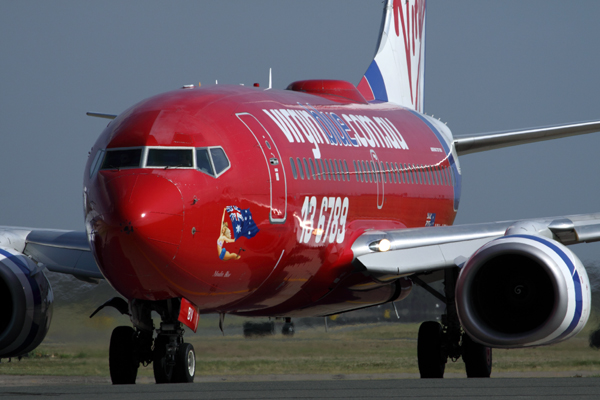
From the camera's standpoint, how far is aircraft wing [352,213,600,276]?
1362cm

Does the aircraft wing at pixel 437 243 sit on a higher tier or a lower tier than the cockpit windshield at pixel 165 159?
lower

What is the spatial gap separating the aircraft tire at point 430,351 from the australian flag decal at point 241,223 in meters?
5.38

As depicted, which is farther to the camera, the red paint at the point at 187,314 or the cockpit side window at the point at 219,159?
the red paint at the point at 187,314

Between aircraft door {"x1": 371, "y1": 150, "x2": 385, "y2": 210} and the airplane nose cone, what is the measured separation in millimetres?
5675

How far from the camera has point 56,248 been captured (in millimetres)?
15164

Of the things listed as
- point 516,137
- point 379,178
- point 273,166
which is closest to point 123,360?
point 273,166

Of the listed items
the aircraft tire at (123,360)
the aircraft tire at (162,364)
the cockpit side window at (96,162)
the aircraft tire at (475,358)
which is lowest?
the aircraft tire at (475,358)

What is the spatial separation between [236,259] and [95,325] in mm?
8265

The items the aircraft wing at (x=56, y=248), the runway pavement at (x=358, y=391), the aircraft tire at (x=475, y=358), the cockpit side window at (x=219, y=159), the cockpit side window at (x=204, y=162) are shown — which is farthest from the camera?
the aircraft tire at (x=475, y=358)

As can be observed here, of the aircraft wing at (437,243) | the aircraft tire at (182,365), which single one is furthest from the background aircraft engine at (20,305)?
the aircraft wing at (437,243)

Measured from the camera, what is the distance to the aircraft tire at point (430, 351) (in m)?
16.1

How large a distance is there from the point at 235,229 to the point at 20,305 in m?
3.73

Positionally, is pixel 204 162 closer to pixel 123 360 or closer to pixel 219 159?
pixel 219 159

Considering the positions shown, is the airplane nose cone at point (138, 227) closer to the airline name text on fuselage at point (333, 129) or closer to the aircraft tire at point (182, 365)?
the aircraft tire at point (182, 365)
